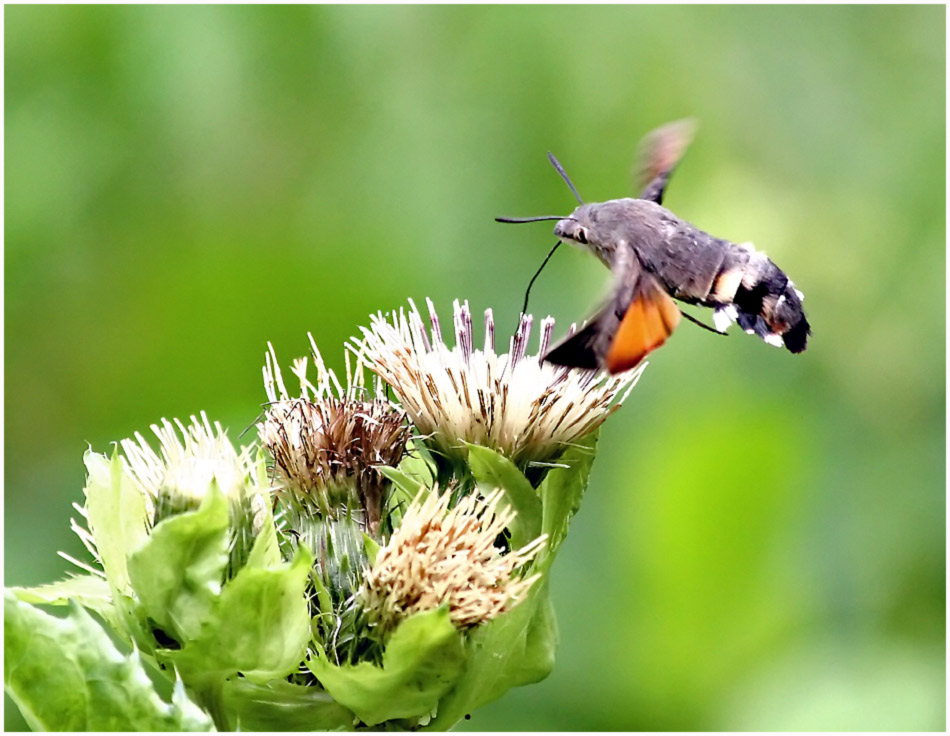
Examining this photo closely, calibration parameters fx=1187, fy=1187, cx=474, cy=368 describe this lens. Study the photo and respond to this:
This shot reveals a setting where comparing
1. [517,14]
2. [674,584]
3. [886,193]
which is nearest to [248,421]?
[674,584]

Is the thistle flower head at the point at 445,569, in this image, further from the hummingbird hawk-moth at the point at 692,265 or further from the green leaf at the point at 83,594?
the hummingbird hawk-moth at the point at 692,265

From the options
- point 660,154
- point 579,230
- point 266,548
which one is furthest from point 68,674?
point 660,154

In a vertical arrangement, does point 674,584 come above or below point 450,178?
below

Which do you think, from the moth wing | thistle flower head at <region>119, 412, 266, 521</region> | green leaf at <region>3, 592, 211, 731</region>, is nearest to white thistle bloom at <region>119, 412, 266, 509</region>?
thistle flower head at <region>119, 412, 266, 521</region>

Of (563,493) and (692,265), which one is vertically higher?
(692,265)

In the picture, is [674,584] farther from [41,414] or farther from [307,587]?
[41,414]

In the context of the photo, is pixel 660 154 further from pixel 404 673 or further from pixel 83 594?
pixel 83 594
